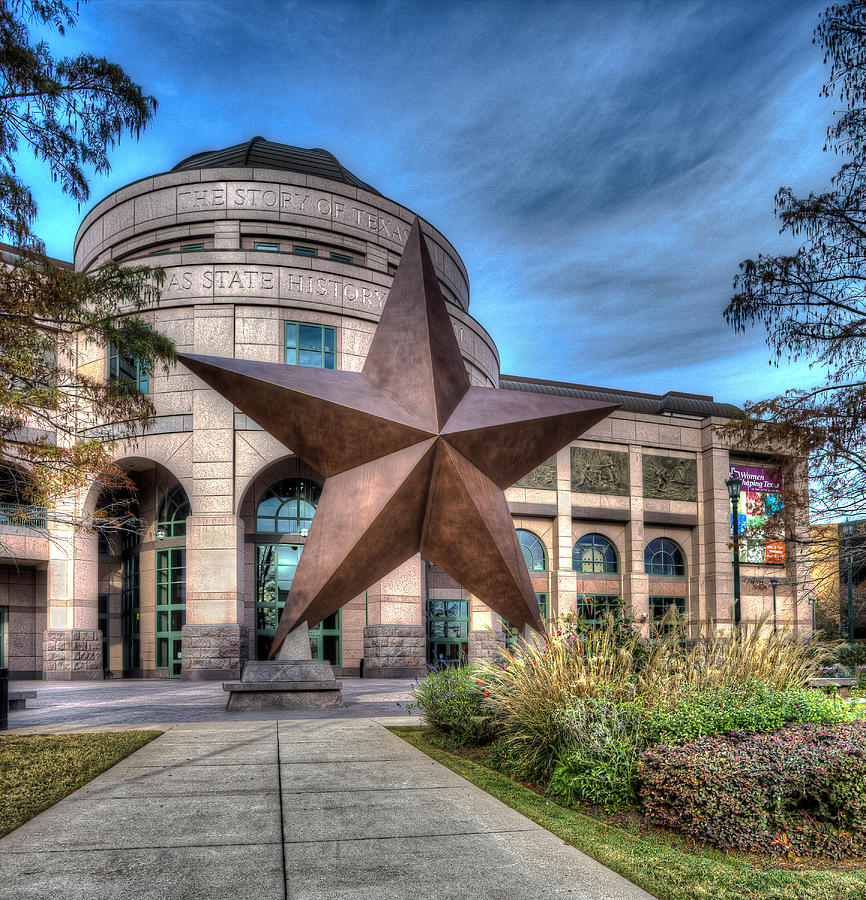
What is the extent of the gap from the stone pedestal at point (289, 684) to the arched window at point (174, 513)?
599 inches

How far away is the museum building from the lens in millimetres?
26266

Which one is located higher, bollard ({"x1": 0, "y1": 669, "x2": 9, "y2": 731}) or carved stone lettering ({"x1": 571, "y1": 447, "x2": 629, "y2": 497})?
carved stone lettering ({"x1": 571, "y1": 447, "x2": 629, "y2": 497})

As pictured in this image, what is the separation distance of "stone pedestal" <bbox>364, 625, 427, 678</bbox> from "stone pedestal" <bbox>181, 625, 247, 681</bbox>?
15.4 ft

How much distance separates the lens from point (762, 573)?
130ft

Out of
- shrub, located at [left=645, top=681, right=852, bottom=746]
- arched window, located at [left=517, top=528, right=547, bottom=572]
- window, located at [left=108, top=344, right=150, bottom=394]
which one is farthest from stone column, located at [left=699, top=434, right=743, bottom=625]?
shrub, located at [left=645, top=681, right=852, bottom=746]

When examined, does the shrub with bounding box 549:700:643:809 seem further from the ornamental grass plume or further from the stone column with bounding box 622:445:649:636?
the stone column with bounding box 622:445:649:636

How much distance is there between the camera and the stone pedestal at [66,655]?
26.7 meters

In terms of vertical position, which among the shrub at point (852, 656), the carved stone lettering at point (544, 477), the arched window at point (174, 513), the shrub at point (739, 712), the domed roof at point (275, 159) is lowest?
the shrub at point (852, 656)

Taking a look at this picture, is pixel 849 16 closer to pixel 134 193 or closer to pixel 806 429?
pixel 806 429

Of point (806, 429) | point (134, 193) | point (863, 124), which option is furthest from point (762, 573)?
point (134, 193)

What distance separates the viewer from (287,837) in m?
5.28

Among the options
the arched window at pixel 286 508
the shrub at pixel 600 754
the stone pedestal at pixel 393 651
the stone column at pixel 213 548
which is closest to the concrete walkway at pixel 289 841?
the shrub at pixel 600 754

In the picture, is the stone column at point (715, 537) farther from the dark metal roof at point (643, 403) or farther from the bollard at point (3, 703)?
the bollard at point (3, 703)

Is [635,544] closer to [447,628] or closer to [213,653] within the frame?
[447,628]
